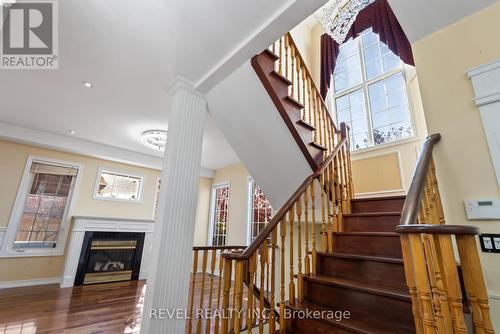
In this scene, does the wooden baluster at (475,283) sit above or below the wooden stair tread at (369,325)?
above

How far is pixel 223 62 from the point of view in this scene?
1.99m

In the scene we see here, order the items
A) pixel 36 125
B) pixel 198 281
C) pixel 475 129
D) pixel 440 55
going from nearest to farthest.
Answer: pixel 475 129
pixel 440 55
pixel 36 125
pixel 198 281

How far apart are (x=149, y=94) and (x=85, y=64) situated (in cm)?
70

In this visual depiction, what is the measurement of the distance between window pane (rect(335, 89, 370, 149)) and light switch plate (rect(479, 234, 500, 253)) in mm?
2418

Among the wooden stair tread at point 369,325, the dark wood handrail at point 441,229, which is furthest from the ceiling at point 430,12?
the wooden stair tread at point 369,325

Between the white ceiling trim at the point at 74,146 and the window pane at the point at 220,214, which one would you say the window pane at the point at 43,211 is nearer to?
the white ceiling trim at the point at 74,146

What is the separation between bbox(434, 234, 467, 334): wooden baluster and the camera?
2.92ft

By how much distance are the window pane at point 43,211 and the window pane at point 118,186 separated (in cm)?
63

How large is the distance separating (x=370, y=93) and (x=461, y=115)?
2.45 meters

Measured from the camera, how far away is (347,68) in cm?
421

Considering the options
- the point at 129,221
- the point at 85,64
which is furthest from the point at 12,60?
the point at 129,221

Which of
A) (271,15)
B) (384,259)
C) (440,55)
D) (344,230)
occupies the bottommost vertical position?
(384,259)

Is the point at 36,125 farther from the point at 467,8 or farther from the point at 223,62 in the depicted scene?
the point at 467,8

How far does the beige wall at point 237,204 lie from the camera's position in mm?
A: 5297
